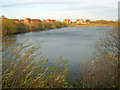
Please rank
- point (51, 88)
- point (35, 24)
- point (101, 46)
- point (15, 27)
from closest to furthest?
point (51, 88)
point (101, 46)
point (15, 27)
point (35, 24)

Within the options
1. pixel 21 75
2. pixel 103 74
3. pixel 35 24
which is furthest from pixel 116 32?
pixel 35 24

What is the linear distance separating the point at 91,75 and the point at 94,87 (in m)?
0.30

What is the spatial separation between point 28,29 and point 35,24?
12.3 feet

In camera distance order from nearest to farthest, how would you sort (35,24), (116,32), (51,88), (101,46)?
(51,88) < (116,32) < (101,46) < (35,24)

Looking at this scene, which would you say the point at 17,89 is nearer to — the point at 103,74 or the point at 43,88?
the point at 43,88

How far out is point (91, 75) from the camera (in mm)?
3719

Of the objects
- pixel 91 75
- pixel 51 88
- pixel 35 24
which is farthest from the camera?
pixel 35 24

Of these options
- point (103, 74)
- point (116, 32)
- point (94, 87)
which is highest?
point (116, 32)

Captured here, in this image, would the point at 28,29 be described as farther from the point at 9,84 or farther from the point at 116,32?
the point at 9,84

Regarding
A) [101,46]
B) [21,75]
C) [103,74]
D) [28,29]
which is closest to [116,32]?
[101,46]

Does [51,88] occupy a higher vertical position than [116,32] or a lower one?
lower

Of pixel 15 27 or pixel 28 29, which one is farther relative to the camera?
pixel 28 29

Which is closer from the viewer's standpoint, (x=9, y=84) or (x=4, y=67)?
(x=9, y=84)

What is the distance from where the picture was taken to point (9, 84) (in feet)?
11.5
